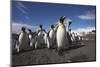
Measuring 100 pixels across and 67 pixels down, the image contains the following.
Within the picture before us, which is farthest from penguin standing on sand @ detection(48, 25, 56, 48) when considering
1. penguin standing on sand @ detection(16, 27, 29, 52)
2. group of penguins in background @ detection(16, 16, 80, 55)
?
penguin standing on sand @ detection(16, 27, 29, 52)

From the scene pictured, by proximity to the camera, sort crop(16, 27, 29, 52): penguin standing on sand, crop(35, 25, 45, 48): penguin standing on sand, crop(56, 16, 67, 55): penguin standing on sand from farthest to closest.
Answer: crop(56, 16, 67, 55): penguin standing on sand → crop(35, 25, 45, 48): penguin standing on sand → crop(16, 27, 29, 52): penguin standing on sand

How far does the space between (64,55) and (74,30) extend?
0.45m

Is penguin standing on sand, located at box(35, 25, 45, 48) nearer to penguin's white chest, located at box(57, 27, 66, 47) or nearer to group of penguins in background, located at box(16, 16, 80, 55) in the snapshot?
group of penguins in background, located at box(16, 16, 80, 55)

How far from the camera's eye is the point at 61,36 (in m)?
3.43

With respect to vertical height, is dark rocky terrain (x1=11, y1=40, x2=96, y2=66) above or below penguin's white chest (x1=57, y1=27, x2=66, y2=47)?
below

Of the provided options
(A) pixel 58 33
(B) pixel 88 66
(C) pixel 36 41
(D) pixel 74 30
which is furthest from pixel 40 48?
(B) pixel 88 66

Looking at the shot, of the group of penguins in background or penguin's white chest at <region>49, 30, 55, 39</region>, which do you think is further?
penguin's white chest at <region>49, 30, 55, 39</region>

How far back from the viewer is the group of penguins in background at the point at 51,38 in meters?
3.21

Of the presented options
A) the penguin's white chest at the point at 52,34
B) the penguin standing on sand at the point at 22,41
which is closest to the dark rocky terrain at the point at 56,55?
the penguin standing on sand at the point at 22,41

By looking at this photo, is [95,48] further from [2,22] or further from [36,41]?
[2,22]

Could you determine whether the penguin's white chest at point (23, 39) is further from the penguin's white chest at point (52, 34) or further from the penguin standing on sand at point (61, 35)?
the penguin standing on sand at point (61, 35)

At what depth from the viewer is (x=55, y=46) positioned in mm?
3395

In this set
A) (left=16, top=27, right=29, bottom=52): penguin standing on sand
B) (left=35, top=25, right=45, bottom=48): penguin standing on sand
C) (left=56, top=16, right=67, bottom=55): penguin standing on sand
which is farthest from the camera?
(left=56, top=16, right=67, bottom=55): penguin standing on sand

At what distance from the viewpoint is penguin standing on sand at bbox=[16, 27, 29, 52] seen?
317 cm
